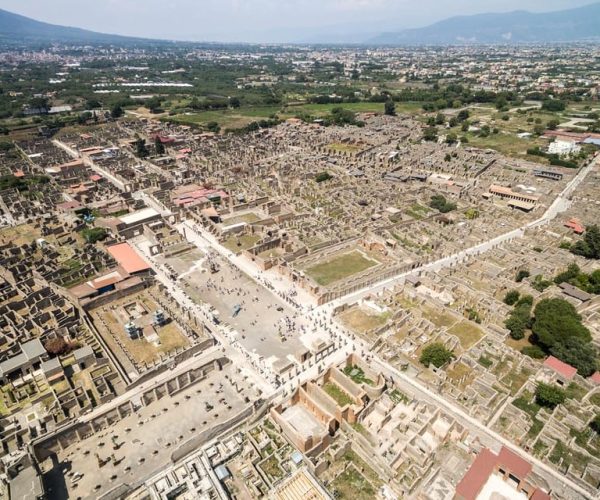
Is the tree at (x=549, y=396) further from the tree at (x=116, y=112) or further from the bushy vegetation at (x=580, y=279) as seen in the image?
the tree at (x=116, y=112)

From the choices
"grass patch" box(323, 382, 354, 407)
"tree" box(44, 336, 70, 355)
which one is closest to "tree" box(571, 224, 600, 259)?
"grass patch" box(323, 382, 354, 407)

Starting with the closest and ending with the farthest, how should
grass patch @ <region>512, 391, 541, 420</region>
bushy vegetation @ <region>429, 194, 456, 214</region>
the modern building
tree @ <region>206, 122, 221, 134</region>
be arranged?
the modern building
grass patch @ <region>512, 391, 541, 420</region>
bushy vegetation @ <region>429, 194, 456, 214</region>
tree @ <region>206, 122, 221, 134</region>

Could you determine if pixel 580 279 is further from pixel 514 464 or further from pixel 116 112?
pixel 116 112

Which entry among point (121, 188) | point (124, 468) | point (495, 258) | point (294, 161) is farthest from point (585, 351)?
point (121, 188)

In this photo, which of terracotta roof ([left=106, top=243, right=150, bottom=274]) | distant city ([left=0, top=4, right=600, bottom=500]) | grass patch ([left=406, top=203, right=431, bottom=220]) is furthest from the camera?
grass patch ([left=406, top=203, right=431, bottom=220])

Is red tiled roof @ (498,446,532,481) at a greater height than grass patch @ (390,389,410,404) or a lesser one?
greater

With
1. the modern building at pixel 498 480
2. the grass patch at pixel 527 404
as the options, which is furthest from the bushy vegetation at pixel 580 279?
the modern building at pixel 498 480

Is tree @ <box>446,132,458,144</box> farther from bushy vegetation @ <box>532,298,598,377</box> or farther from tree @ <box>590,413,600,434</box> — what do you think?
tree @ <box>590,413,600,434</box>
